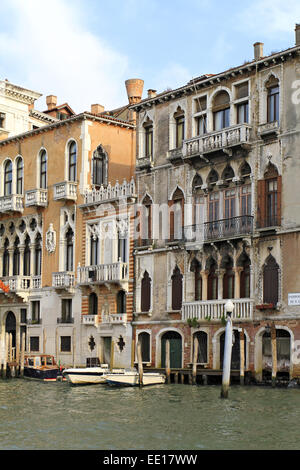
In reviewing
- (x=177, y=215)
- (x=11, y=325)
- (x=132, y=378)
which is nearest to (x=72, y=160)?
(x=177, y=215)

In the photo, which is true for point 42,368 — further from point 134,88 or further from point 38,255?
point 134,88

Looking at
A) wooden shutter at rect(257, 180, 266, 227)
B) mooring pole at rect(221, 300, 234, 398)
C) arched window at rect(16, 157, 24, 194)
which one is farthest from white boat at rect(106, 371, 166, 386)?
arched window at rect(16, 157, 24, 194)

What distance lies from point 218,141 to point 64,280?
9093mm

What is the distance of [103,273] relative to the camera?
1207 inches

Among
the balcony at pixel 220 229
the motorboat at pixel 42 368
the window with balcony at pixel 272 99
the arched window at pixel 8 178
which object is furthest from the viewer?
the arched window at pixel 8 178

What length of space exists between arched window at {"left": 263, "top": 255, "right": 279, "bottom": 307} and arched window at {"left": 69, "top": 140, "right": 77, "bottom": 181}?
10.8m

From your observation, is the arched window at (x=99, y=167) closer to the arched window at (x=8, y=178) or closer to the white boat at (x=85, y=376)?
the arched window at (x=8, y=178)

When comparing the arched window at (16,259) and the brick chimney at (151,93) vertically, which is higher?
the brick chimney at (151,93)

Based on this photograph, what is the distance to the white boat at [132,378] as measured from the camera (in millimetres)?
25312

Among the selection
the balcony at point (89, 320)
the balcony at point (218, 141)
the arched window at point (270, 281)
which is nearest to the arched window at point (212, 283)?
the arched window at point (270, 281)

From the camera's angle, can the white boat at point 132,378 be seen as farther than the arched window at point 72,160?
No

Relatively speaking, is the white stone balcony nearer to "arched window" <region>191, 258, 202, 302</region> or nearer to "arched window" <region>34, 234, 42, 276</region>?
"arched window" <region>34, 234, 42, 276</region>

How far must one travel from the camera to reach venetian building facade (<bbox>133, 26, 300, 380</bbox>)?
24766 millimetres

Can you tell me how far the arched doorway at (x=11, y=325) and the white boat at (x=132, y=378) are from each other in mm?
10847
